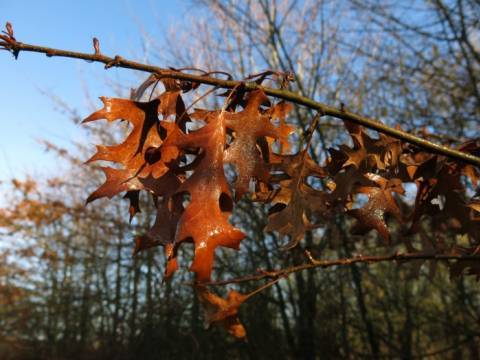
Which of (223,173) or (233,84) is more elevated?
(233,84)

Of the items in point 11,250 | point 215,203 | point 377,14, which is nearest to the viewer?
point 215,203

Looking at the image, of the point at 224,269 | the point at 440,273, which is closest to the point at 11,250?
the point at 224,269

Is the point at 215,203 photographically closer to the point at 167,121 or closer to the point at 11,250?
the point at 167,121

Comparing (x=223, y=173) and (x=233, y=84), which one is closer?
(x=223, y=173)
